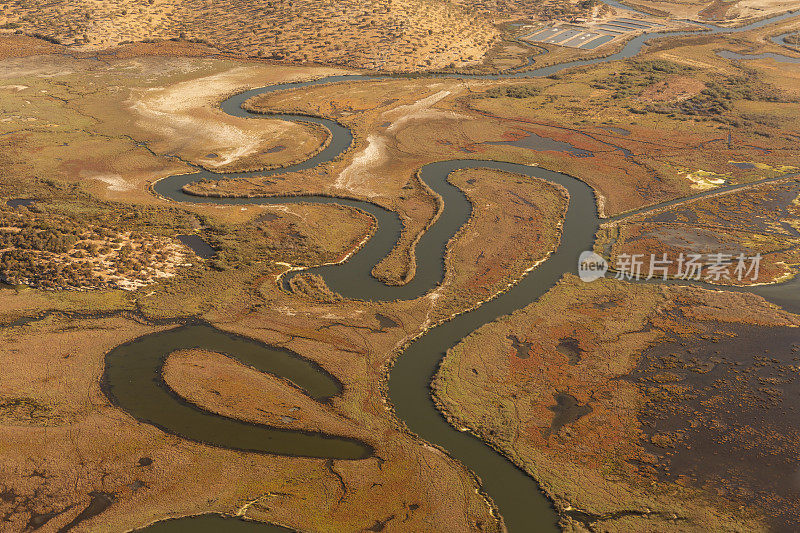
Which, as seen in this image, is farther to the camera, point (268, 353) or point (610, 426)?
point (268, 353)

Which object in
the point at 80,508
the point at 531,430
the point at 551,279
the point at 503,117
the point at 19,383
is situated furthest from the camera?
the point at 503,117

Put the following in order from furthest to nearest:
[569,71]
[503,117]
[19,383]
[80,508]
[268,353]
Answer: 1. [569,71]
2. [503,117]
3. [268,353]
4. [19,383]
5. [80,508]

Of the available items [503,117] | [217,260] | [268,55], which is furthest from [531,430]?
[268,55]

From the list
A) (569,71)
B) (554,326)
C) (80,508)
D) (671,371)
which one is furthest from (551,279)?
(569,71)

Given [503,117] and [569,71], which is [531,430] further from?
[569,71]

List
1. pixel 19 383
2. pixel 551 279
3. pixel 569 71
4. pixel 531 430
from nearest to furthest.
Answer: pixel 531 430, pixel 19 383, pixel 551 279, pixel 569 71

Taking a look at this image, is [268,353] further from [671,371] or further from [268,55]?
[268,55]
